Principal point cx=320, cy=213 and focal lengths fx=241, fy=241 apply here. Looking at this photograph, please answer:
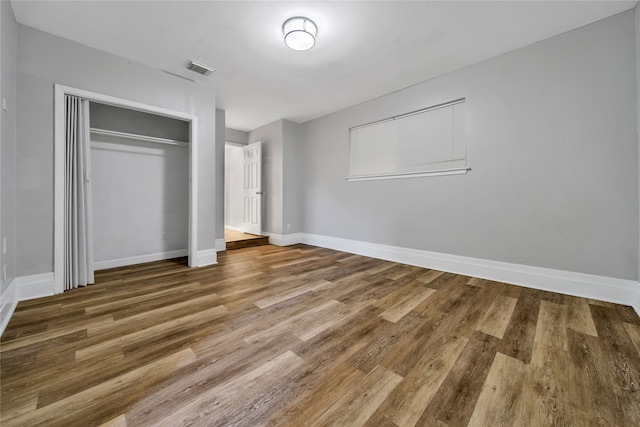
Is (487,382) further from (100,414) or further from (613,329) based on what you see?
(100,414)

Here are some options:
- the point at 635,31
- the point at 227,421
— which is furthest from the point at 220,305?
the point at 635,31

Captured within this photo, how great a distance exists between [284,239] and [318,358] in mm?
3735

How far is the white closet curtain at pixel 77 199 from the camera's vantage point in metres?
2.58

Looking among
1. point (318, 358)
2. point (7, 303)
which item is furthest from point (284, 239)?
point (318, 358)

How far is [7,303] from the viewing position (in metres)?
1.96

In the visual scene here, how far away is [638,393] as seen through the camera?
1.19 meters

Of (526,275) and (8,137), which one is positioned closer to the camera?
(8,137)

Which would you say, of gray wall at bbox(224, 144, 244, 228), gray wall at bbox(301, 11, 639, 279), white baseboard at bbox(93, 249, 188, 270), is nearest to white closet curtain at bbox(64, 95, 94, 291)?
white baseboard at bbox(93, 249, 188, 270)

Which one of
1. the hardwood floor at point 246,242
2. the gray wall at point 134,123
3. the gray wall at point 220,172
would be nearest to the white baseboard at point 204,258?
the gray wall at point 220,172

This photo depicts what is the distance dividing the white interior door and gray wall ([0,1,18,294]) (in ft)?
11.3

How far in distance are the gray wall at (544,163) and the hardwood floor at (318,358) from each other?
1.92ft

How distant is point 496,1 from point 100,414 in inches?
150

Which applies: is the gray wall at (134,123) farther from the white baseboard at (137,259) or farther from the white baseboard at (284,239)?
the white baseboard at (284,239)

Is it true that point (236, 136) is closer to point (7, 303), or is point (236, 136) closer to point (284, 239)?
point (284, 239)
